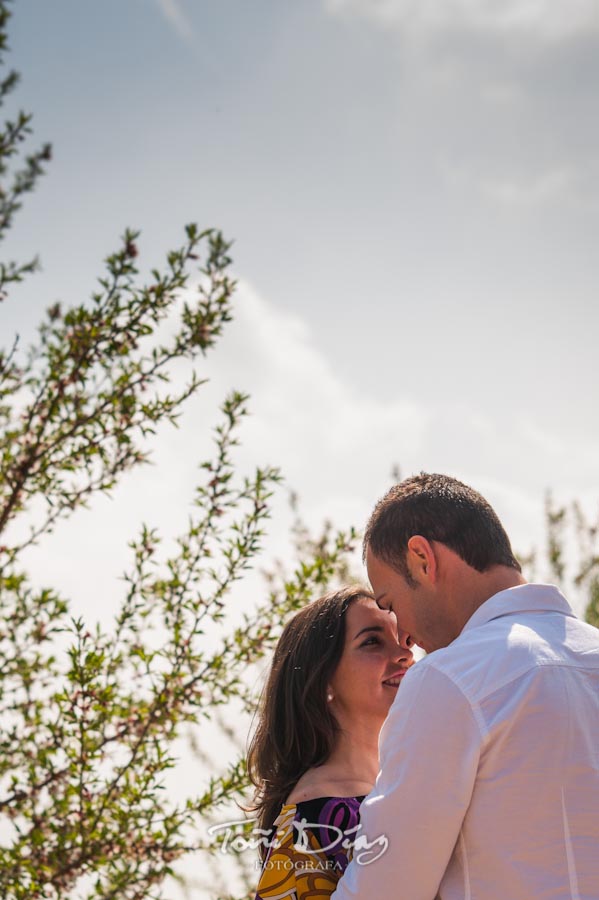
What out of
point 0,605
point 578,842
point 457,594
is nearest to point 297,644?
point 457,594

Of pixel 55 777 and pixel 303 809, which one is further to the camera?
pixel 55 777

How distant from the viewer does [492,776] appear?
187 cm

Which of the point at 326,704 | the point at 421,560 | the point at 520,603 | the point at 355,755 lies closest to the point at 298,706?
the point at 326,704

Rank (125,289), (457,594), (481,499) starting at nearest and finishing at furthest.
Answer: (457,594) → (481,499) → (125,289)

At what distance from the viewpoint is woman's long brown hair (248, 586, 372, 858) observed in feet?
10.1

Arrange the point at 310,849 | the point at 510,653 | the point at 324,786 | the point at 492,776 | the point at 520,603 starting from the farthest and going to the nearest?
the point at 324,786
the point at 310,849
the point at 520,603
the point at 510,653
the point at 492,776

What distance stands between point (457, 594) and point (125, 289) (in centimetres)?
193

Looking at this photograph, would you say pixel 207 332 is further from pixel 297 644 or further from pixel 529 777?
pixel 529 777

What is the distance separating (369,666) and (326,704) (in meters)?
0.24

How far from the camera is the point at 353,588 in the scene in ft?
10.9

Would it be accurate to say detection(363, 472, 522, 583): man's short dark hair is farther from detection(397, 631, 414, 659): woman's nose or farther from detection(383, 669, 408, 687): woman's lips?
detection(383, 669, 408, 687): woman's lips

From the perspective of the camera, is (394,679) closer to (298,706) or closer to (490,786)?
(298,706)

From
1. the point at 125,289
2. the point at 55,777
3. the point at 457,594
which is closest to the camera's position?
the point at 457,594

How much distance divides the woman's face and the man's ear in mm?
647
